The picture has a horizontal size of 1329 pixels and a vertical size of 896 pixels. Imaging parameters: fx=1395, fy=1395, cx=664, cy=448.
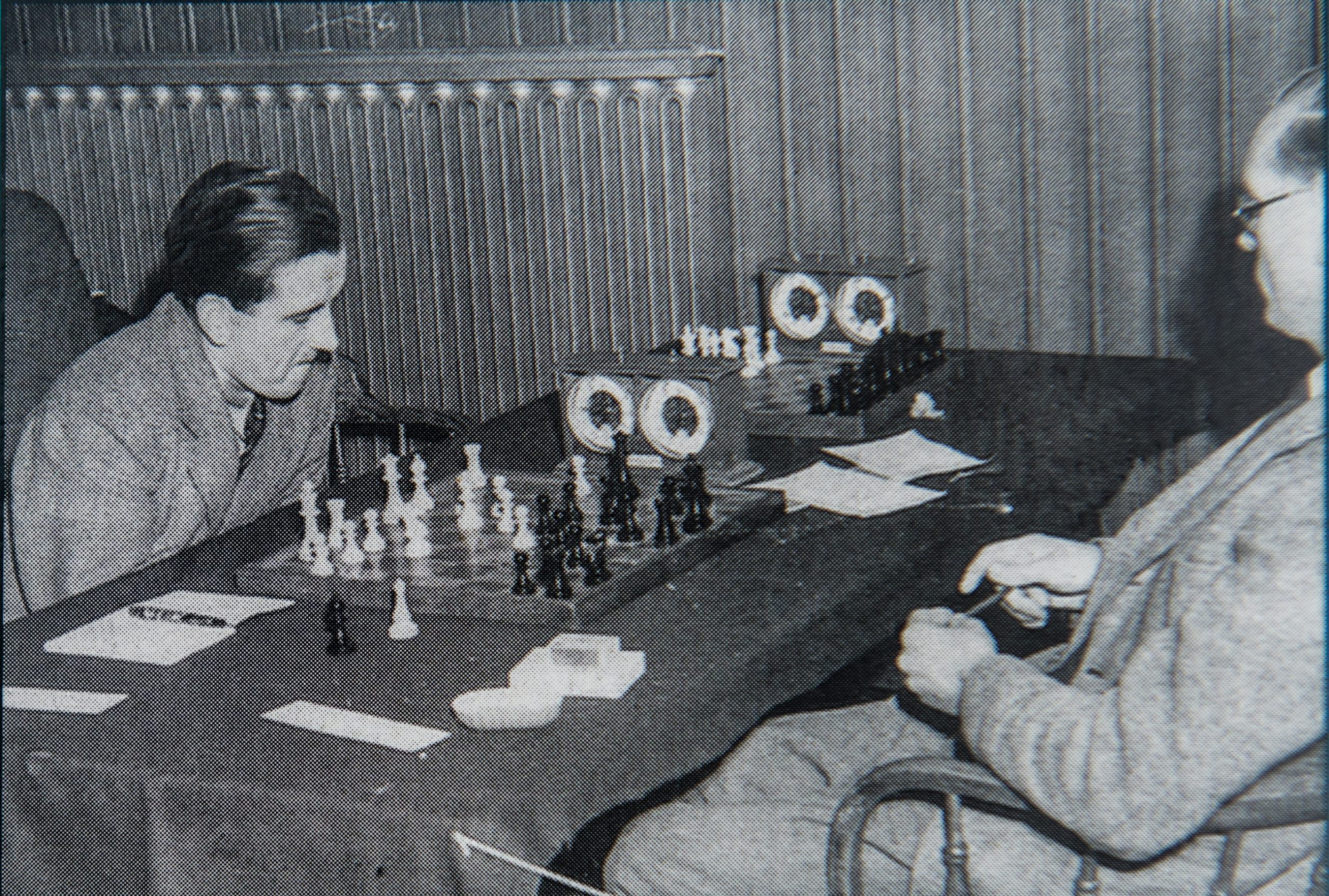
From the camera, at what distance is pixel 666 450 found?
286cm

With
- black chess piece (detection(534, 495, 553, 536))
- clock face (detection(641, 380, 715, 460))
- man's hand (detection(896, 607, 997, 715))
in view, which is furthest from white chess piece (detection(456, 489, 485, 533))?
man's hand (detection(896, 607, 997, 715))

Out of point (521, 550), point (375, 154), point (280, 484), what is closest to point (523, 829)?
point (521, 550)

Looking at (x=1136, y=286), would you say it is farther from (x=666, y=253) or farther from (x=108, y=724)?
(x=108, y=724)

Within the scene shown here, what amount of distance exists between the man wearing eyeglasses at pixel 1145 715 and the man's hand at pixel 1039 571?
0.06 m

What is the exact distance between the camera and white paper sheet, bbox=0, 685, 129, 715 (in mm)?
1820

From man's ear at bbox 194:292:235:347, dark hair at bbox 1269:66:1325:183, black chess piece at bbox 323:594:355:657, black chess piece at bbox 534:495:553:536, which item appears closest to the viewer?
dark hair at bbox 1269:66:1325:183

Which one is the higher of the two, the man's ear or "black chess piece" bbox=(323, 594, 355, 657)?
the man's ear

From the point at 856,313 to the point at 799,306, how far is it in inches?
6.8

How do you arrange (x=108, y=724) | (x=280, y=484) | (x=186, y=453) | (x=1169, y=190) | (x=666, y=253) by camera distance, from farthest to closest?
1. (x=666, y=253)
2. (x=1169, y=190)
3. (x=280, y=484)
4. (x=186, y=453)
5. (x=108, y=724)

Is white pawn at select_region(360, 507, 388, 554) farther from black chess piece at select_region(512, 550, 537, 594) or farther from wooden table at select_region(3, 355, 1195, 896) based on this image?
black chess piece at select_region(512, 550, 537, 594)

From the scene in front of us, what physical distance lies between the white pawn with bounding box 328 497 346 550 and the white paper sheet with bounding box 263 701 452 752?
0.58m

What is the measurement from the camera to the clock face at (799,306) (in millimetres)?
3820

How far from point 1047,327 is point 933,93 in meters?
0.78

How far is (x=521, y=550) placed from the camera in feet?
7.44
